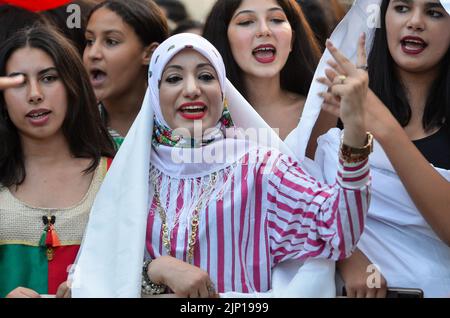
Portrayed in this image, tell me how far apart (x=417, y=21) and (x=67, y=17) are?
5.30ft

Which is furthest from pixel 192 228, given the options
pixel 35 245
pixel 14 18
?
pixel 14 18

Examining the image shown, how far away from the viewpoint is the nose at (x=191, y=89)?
306 centimetres

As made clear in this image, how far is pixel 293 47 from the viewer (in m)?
3.89

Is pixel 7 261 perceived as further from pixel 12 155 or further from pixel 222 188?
pixel 222 188

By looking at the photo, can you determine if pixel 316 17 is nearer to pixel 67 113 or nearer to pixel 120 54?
pixel 120 54

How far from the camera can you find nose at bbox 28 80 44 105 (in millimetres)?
3148

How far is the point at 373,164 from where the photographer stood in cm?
320

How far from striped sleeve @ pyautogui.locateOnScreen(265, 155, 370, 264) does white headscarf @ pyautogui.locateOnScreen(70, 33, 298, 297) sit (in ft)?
0.73

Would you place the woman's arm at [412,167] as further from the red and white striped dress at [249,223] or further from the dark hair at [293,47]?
the dark hair at [293,47]

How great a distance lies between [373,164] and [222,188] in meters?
0.56

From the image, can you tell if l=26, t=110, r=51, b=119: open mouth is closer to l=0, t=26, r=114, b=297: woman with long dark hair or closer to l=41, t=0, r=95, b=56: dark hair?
l=0, t=26, r=114, b=297: woman with long dark hair

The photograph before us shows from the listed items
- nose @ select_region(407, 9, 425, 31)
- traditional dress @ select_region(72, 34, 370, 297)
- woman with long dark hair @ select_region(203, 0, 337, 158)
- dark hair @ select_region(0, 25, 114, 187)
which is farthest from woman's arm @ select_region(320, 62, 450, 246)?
dark hair @ select_region(0, 25, 114, 187)
